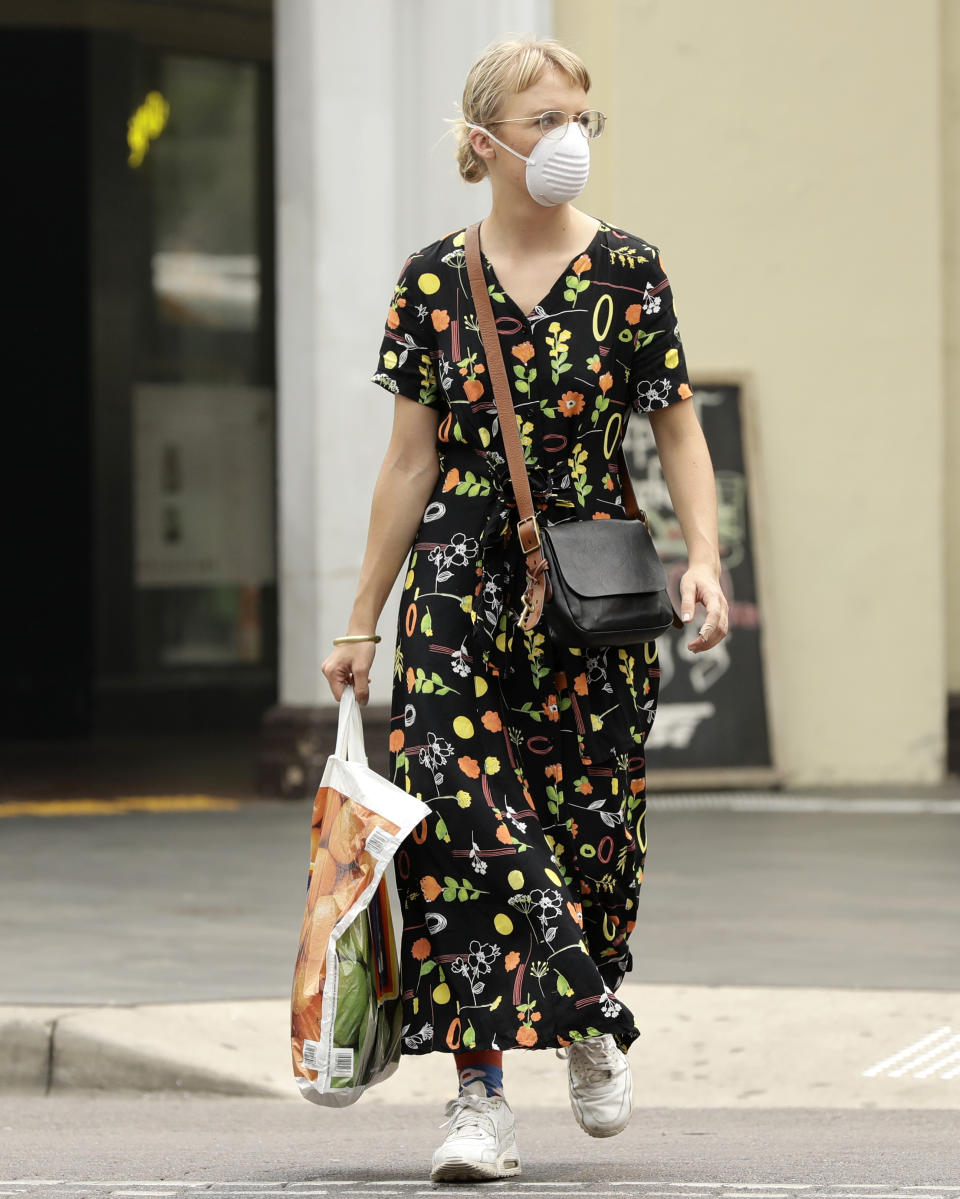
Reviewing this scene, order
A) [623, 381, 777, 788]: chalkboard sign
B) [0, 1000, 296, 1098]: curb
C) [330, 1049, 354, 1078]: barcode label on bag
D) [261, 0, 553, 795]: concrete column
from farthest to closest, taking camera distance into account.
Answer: [623, 381, 777, 788]: chalkboard sign → [261, 0, 553, 795]: concrete column → [0, 1000, 296, 1098]: curb → [330, 1049, 354, 1078]: barcode label on bag

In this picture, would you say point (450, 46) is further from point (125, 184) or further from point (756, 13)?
point (125, 184)

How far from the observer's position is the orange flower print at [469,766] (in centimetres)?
369

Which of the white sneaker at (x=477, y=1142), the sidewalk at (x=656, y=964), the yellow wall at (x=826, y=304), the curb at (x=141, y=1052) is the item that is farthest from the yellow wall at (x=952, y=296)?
the white sneaker at (x=477, y=1142)

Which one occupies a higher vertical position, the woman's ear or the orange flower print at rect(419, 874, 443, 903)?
the woman's ear

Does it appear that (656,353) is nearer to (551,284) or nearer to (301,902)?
(551,284)

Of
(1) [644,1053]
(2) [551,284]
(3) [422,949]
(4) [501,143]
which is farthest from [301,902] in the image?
(4) [501,143]

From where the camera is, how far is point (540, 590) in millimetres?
3703

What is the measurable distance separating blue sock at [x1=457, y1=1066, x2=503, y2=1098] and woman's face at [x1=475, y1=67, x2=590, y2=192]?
5.07 ft

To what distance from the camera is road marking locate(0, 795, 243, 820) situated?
9.20 meters

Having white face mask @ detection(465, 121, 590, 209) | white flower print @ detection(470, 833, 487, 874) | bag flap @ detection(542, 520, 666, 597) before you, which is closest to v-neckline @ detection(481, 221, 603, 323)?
white face mask @ detection(465, 121, 590, 209)

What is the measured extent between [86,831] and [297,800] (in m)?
1.12

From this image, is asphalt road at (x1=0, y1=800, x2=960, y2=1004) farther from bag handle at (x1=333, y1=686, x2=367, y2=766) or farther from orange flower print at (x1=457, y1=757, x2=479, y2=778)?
orange flower print at (x1=457, y1=757, x2=479, y2=778)

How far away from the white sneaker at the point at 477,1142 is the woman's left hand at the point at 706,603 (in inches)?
34.3

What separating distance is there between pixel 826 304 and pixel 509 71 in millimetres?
6066
